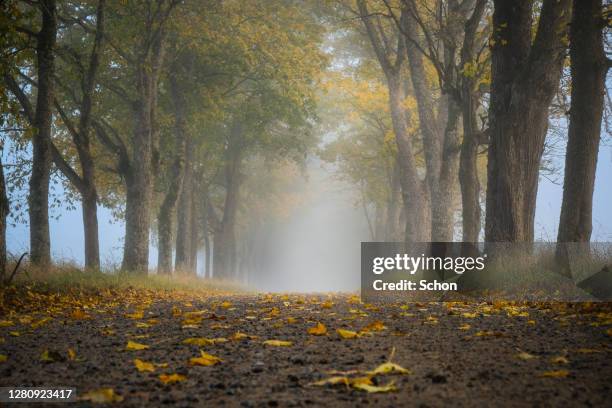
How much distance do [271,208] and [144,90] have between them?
26454 millimetres

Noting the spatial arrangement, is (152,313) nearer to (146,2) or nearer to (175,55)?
(146,2)

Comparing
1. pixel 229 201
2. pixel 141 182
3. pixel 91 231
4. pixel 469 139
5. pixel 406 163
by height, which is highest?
pixel 406 163

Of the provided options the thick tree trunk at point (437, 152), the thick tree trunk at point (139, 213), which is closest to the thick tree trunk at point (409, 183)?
the thick tree trunk at point (437, 152)

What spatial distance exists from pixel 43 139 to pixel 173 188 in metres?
7.11

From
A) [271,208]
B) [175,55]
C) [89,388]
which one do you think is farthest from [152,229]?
[89,388]

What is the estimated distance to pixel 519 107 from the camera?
9.83m

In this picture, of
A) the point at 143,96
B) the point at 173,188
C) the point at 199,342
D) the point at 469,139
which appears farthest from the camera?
the point at 173,188

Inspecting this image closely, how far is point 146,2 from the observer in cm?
1457

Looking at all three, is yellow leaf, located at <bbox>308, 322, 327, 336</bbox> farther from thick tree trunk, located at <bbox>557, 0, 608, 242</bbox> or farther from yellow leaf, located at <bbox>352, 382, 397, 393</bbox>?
thick tree trunk, located at <bbox>557, 0, 608, 242</bbox>

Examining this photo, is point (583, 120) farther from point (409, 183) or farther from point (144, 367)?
point (409, 183)

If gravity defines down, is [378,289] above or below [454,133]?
below

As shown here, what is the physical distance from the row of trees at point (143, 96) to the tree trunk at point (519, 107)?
862 centimetres

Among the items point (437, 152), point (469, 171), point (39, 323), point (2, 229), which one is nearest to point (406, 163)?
point (437, 152)

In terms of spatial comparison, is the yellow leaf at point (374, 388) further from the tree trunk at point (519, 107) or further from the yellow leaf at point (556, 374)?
the tree trunk at point (519, 107)
